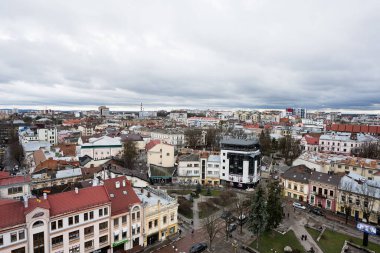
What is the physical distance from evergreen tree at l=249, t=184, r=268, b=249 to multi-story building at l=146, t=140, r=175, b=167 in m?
38.2

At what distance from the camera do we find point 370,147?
3558 inches

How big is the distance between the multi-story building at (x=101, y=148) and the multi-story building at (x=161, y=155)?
2213 centimetres

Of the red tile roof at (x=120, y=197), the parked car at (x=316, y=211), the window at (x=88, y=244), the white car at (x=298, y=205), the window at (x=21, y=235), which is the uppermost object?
the red tile roof at (x=120, y=197)

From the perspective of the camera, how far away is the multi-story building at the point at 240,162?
2414 inches

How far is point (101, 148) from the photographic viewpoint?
86375mm

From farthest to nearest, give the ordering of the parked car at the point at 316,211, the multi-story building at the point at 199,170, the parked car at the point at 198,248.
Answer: the multi-story building at the point at 199,170
the parked car at the point at 316,211
the parked car at the point at 198,248

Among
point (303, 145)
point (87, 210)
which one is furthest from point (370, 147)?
point (87, 210)

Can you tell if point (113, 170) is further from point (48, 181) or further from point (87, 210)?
point (87, 210)

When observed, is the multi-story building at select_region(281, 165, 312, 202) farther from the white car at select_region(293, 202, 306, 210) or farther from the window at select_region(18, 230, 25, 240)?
the window at select_region(18, 230, 25, 240)

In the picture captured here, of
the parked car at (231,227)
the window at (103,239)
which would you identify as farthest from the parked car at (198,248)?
the window at (103,239)

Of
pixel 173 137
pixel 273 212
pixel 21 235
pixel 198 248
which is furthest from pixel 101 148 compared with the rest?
pixel 273 212

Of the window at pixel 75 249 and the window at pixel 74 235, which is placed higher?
the window at pixel 74 235

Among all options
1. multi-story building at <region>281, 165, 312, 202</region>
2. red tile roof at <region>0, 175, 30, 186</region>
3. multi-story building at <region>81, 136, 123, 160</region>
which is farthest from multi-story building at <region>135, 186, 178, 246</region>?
multi-story building at <region>81, 136, 123, 160</region>

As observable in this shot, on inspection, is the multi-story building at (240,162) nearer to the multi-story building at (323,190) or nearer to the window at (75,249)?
the multi-story building at (323,190)
